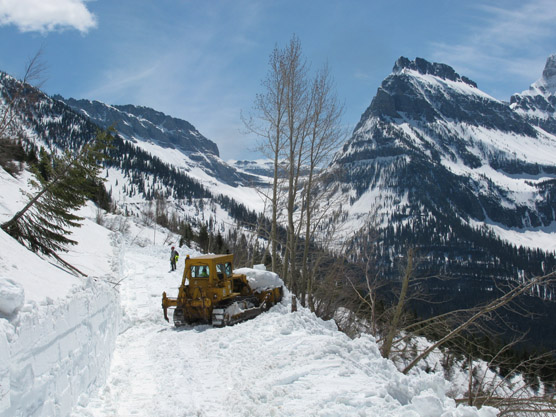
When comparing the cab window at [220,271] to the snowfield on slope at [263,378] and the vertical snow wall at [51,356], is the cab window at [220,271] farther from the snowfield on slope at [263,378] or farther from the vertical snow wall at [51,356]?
the vertical snow wall at [51,356]

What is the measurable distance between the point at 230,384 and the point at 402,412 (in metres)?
3.27

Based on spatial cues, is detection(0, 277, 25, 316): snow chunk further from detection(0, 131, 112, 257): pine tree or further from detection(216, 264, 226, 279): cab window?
detection(216, 264, 226, 279): cab window

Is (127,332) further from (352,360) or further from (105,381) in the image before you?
(352,360)

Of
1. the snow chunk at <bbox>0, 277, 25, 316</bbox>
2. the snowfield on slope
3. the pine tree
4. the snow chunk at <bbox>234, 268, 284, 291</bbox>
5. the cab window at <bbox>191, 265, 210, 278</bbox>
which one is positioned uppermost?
the pine tree

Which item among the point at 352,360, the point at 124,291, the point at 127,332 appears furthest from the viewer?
the point at 124,291

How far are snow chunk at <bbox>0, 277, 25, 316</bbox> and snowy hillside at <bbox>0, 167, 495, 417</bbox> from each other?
0.01m

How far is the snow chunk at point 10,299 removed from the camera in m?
3.59

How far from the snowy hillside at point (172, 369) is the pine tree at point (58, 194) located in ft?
12.5

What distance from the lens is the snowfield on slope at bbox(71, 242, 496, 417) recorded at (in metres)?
4.84

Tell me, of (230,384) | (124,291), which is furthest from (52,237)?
(230,384)

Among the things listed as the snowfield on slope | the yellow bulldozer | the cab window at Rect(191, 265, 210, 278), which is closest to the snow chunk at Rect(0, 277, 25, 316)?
the snowfield on slope

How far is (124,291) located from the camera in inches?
669

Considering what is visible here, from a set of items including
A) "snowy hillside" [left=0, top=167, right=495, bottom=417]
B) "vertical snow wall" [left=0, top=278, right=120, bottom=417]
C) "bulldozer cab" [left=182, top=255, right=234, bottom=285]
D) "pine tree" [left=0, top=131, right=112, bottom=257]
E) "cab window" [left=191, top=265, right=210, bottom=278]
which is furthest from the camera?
"cab window" [left=191, top=265, right=210, bottom=278]

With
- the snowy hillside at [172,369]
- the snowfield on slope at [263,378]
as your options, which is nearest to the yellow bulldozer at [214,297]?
the snowfield on slope at [263,378]
